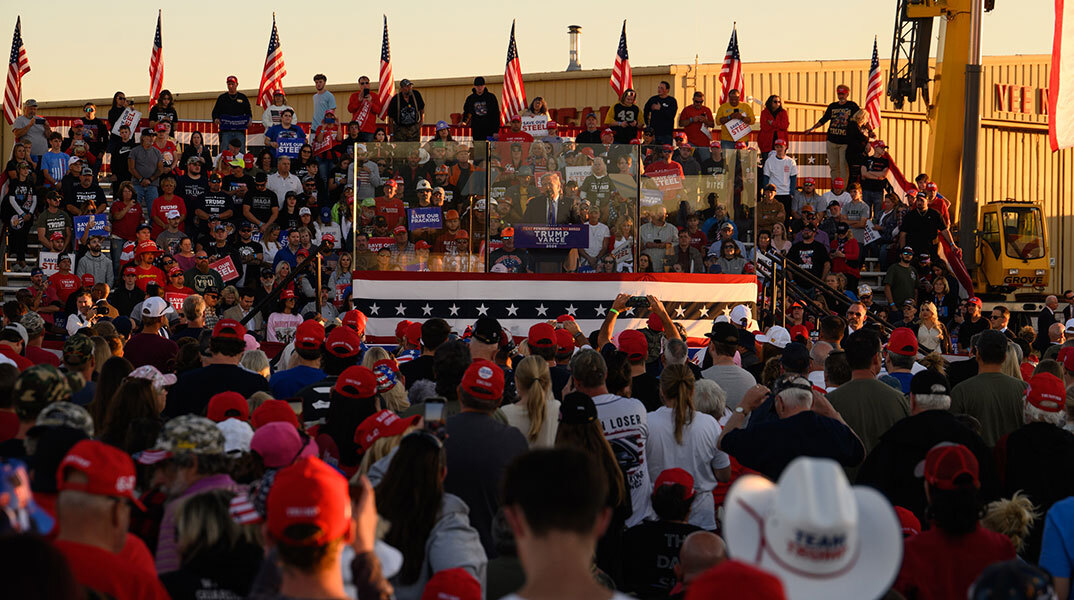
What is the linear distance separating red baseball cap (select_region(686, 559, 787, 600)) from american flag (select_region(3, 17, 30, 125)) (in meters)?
26.4

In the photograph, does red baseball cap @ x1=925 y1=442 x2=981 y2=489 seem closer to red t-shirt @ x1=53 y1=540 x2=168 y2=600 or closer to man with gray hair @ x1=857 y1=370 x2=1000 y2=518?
man with gray hair @ x1=857 y1=370 x2=1000 y2=518

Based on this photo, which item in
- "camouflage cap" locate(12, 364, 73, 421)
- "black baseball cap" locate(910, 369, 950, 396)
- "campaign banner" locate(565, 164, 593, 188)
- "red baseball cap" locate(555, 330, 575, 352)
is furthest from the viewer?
"campaign banner" locate(565, 164, 593, 188)

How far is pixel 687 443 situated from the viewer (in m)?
6.73

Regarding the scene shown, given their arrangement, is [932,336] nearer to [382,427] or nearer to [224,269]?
[224,269]

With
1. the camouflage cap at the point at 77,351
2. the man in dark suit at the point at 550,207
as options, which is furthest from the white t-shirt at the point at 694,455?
the man in dark suit at the point at 550,207

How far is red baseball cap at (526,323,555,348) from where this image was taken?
8461mm

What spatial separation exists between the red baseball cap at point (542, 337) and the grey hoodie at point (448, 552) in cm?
383

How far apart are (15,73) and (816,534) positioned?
87.8ft

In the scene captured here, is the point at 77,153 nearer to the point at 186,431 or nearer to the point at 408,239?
the point at 408,239

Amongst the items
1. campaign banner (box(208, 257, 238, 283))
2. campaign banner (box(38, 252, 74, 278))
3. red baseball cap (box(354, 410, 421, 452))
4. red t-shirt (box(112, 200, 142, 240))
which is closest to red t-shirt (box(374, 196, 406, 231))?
campaign banner (box(208, 257, 238, 283))

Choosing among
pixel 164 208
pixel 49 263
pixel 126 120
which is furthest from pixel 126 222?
pixel 126 120

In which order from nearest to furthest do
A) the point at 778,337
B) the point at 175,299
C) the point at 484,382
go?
the point at 484,382
the point at 778,337
the point at 175,299

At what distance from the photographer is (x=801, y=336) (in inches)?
463

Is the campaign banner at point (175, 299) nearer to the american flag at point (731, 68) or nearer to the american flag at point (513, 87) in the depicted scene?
the american flag at point (513, 87)
